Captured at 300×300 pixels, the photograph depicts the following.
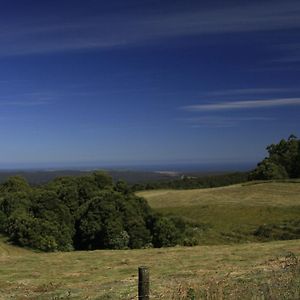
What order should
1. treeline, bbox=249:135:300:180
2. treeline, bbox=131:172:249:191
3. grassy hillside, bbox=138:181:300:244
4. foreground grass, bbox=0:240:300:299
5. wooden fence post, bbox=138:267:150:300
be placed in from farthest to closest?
treeline, bbox=131:172:249:191 → treeline, bbox=249:135:300:180 → grassy hillside, bbox=138:181:300:244 → foreground grass, bbox=0:240:300:299 → wooden fence post, bbox=138:267:150:300

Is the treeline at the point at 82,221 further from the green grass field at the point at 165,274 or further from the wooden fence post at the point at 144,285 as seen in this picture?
the wooden fence post at the point at 144,285

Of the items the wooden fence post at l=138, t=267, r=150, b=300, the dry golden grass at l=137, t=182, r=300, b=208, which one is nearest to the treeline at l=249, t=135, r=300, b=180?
the dry golden grass at l=137, t=182, r=300, b=208

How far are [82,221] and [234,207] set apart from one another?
2134 centimetres

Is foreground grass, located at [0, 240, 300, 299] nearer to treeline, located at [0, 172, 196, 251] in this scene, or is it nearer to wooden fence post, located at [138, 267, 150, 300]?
wooden fence post, located at [138, 267, 150, 300]

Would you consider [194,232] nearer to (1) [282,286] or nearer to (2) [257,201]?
(2) [257,201]

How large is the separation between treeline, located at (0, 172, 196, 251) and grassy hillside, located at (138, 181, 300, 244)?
12.0ft

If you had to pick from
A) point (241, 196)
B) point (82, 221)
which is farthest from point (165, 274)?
point (241, 196)

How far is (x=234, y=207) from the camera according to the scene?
57562 mm

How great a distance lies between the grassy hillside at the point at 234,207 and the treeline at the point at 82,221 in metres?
3.64

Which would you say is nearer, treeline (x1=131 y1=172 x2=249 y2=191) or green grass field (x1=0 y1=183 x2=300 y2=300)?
green grass field (x1=0 y1=183 x2=300 y2=300)

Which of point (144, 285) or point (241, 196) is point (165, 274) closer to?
point (144, 285)

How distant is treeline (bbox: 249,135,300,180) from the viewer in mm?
89000

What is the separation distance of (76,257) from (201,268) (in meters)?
8.07

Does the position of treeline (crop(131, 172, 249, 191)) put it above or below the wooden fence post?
below
